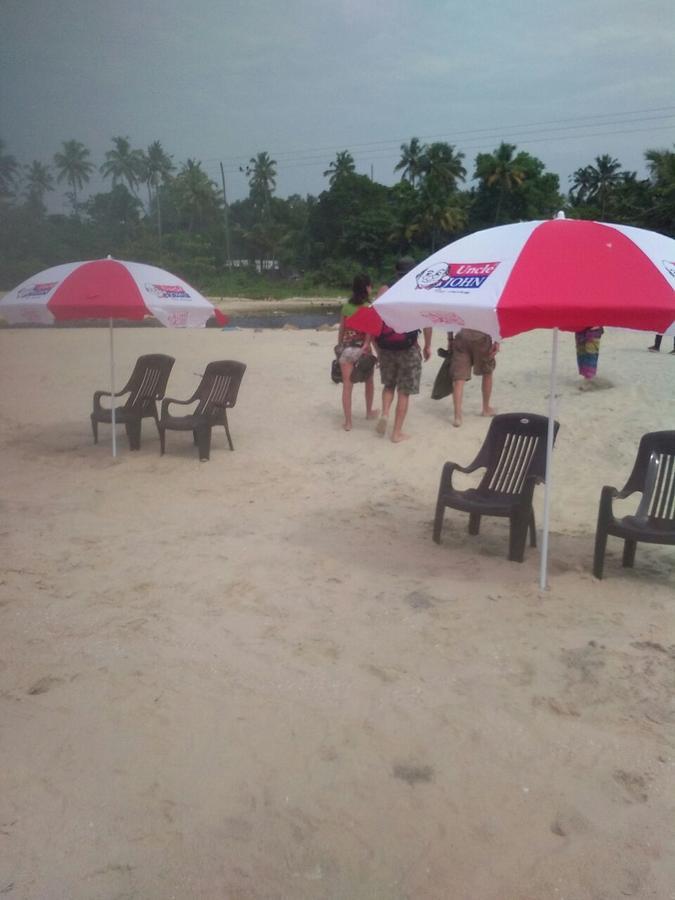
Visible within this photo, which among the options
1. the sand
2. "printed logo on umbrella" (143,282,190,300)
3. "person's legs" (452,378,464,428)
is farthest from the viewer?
"person's legs" (452,378,464,428)

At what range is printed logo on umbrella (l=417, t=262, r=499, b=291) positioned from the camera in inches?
157

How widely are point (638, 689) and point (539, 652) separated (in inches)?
19.5

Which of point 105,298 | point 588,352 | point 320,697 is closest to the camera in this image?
point 320,697

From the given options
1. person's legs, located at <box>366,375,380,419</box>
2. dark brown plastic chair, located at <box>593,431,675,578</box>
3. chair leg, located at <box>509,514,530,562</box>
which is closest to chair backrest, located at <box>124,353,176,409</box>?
person's legs, located at <box>366,375,380,419</box>

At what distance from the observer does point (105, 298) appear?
6605 mm

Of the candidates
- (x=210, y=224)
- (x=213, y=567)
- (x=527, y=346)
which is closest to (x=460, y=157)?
(x=210, y=224)

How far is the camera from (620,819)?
2.79 metres

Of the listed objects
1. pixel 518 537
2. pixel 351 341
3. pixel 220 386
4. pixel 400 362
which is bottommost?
pixel 518 537

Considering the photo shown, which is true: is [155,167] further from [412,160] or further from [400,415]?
[400,415]

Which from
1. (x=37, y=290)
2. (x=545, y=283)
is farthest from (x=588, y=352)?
(x=545, y=283)

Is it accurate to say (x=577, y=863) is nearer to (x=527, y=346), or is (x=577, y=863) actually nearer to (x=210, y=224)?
(x=527, y=346)

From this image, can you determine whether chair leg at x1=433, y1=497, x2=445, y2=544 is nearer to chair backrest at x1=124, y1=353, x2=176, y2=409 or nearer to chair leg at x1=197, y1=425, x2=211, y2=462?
chair leg at x1=197, y1=425, x2=211, y2=462

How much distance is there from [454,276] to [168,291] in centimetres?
355

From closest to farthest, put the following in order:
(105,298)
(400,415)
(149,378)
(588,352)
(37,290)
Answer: (105,298), (37,290), (400,415), (149,378), (588,352)
